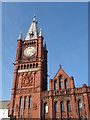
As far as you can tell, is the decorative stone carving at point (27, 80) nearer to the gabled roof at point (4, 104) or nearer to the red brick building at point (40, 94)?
the red brick building at point (40, 94)

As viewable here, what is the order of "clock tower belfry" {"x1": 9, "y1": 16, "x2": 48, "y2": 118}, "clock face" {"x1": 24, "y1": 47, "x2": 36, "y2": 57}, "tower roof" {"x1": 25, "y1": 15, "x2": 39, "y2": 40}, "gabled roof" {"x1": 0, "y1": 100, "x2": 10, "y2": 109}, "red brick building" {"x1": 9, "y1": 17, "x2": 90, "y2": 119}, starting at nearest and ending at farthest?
"red brick building" {"x1": 9, "y1": 17, "x2": 90, "y2": 119}
"clock tower belfry" {"x1": 9, "y1": 16, "x2": 48, "y2": 118}
"clock face" {"x1": 24, "y1": 47, "x2": 36, "y2": 57}
"gabled roof" {"x1": 0, "y1": 100, "x2": 10, "y2": 109}
"tower roof" {"x1": 25, "y1": 15, "x2": 39, "y2": 40}

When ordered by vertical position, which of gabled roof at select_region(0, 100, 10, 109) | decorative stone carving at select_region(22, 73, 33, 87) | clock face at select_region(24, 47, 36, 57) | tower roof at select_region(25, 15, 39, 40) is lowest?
gabled roof at select_region(0, 100, 10, 109)

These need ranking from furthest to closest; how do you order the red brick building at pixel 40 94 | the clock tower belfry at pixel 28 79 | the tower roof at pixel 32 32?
the tower roof at pixel 32 32
the clock tower belfry at pixel 28 79
the red brick building at pixel 40 94

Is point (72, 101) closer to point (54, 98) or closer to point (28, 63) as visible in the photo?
point (54, 98)

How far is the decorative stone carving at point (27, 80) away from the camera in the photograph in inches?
1675

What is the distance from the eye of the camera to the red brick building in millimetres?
36094

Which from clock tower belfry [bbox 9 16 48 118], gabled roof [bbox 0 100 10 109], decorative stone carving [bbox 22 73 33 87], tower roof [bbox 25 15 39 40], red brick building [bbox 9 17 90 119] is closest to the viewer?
red brick building [bbox 9 17 90 119]

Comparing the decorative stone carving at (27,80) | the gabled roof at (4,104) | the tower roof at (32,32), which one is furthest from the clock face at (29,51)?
Answer: the gabled roof at (4,104)

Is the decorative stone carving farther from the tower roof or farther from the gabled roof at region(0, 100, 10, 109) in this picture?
the tower roof

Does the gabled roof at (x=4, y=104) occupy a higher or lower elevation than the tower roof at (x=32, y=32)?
lower

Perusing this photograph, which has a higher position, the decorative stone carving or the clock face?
the clock face

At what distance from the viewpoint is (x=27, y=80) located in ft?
141

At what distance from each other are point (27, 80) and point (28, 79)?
36cm

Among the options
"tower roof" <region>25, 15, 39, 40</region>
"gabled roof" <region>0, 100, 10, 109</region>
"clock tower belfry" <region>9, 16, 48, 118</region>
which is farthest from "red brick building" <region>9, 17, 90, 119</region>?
"gabled roof" <region>0, 100, 10, 109</region>
